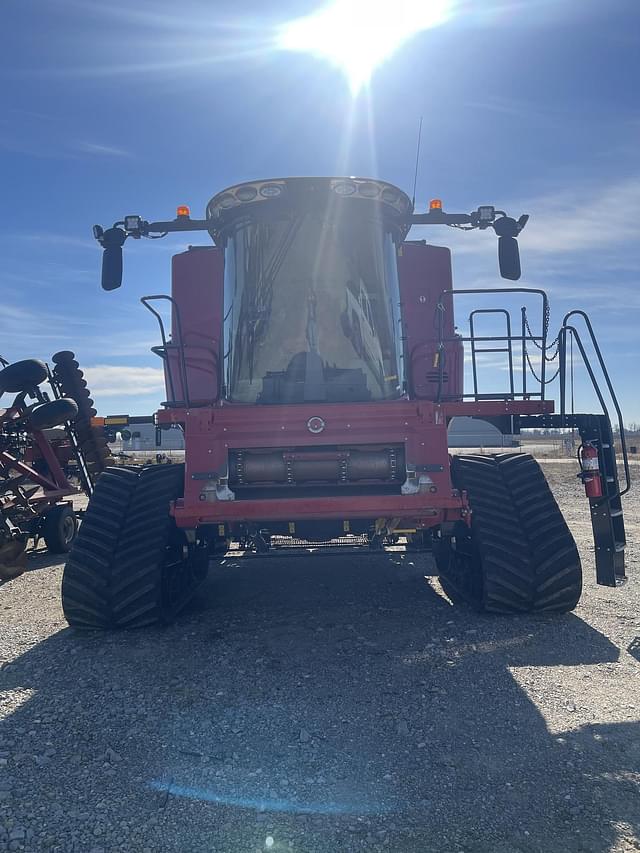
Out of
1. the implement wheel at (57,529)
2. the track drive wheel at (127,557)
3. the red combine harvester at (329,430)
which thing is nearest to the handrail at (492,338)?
the red combine harvester at (329,430)

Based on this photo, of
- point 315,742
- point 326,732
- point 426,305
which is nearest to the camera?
point 315,742

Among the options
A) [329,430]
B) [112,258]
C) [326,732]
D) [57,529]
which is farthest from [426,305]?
[57,529]

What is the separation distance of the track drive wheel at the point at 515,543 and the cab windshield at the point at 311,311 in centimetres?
115

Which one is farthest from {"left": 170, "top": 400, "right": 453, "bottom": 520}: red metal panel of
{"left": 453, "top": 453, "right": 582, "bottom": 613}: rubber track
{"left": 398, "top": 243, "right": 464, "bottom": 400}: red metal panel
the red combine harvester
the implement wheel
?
the implement wheel

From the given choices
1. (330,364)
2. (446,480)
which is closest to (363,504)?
(446,480)

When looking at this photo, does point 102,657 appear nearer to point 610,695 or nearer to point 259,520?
point 259,520

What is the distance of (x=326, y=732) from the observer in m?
3.48

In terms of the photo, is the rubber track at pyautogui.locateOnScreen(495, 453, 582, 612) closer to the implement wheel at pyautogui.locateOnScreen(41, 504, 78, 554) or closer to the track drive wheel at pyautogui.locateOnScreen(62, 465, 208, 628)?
the track drive wheel at pyautogui.locateOnScreen(62, 465, 208, 628)

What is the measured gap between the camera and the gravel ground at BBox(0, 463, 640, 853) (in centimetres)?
264

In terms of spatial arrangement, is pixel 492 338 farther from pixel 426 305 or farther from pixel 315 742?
pixel 315 742

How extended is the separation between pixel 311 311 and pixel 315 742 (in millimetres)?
3422

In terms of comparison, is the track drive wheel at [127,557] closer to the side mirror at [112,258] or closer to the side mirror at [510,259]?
the side mirror at [112,258]

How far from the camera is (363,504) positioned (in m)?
4.81

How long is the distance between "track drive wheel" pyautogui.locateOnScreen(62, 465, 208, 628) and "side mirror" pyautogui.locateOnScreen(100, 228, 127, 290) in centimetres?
179
